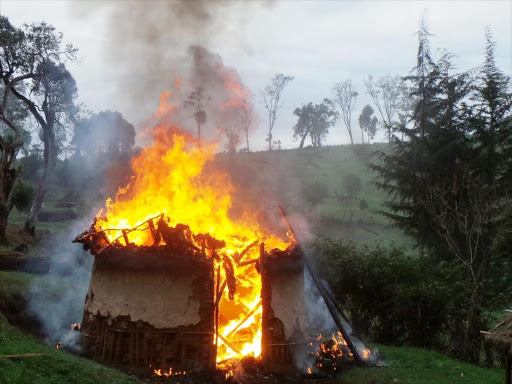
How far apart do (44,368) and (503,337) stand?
8702mm

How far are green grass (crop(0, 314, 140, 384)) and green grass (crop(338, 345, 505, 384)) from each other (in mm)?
5399

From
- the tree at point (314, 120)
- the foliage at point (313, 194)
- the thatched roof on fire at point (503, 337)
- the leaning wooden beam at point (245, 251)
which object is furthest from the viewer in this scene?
the tree at point (314, 120)

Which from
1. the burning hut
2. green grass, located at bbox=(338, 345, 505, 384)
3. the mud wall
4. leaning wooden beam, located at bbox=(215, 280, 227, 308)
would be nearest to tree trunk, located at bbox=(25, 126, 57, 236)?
the burning hut

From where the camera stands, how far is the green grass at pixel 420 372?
11.4 metres

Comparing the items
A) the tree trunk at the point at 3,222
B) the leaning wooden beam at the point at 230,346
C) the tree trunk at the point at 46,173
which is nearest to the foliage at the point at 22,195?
the tree trunk at the point at 46,173

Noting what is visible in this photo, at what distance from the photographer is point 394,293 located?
16750 millimetres

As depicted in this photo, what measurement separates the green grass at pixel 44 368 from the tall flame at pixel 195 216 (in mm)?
3143

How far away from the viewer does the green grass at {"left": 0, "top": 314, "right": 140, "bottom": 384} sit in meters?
8.12

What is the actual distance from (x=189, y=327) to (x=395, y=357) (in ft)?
20.7

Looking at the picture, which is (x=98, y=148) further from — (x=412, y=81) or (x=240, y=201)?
(x=412, y=81)

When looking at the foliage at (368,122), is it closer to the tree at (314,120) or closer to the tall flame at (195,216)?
the tree at (314,120)

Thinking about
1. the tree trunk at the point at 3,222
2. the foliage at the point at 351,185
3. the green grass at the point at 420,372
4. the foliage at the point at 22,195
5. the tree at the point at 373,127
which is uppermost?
the tree at the point at 373,127

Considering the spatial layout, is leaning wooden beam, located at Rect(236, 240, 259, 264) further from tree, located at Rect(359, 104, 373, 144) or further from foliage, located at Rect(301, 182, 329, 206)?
tree, located at Rect(359, 104, 373, 144)

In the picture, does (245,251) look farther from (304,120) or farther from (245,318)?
(304,120)
